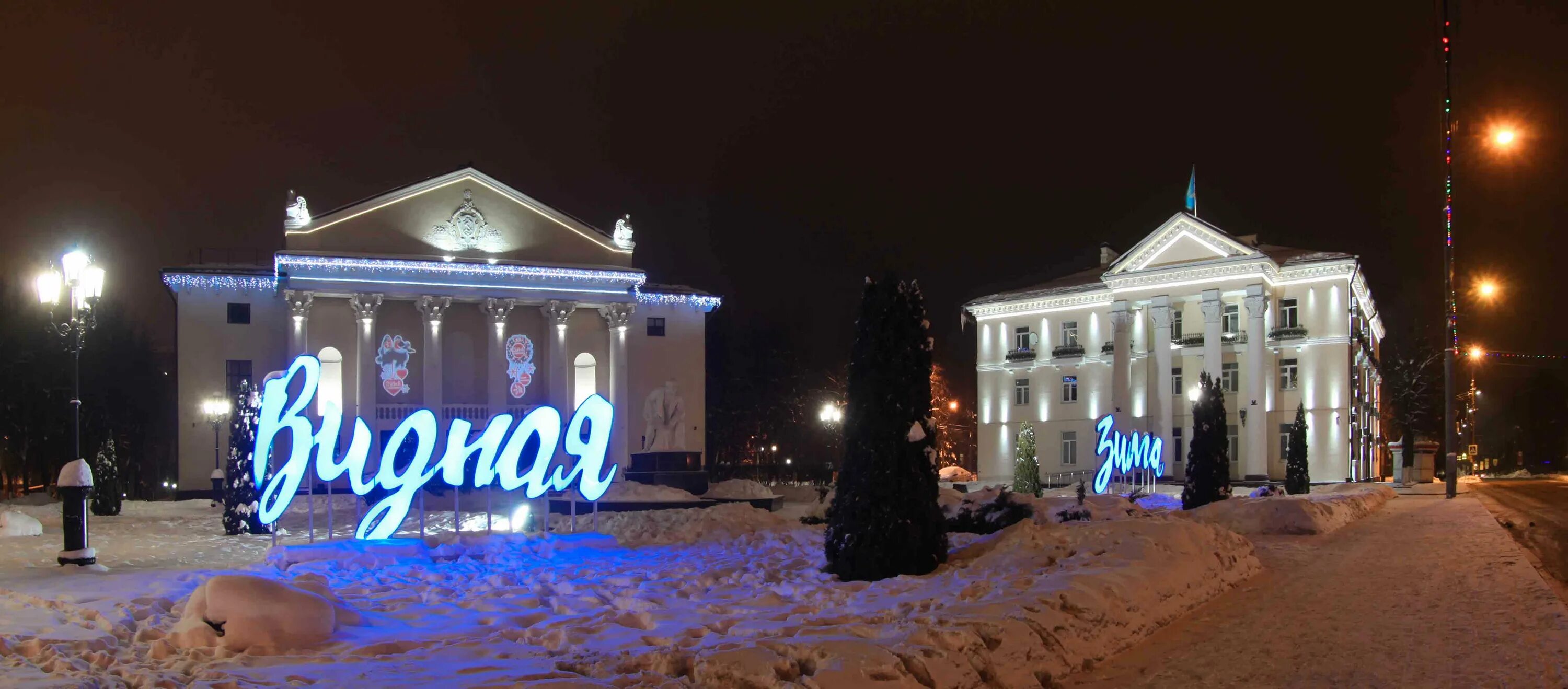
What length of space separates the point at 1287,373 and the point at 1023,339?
1453cm

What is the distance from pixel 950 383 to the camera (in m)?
90.8

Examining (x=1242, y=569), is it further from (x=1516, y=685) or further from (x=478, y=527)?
(x=478, y=527)

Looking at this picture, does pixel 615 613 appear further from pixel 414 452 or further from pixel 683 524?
pixel 683 524

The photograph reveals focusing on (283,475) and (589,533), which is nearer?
(283,475)

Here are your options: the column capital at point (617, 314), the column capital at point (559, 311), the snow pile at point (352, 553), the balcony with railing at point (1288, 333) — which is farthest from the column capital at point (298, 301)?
the balcony with railing at point (1288, 333)

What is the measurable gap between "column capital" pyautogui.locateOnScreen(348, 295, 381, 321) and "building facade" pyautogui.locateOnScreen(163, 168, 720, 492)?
0.05m

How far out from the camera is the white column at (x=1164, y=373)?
56.3 m

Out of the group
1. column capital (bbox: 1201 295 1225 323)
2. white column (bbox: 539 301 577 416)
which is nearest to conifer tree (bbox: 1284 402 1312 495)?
column capital (bbox: 1201 295 1225 323)

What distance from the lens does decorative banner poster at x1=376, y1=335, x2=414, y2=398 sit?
47375 millimetres

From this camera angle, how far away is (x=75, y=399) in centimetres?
1645

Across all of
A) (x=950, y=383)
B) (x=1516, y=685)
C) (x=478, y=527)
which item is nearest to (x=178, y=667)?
(x=1516, y=685)

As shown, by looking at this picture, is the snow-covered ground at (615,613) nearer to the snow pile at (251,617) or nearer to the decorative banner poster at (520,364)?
the snow pile at (251,617)

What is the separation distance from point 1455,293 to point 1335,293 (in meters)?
15.5

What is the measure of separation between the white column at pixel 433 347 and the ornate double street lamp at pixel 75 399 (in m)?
26.7
